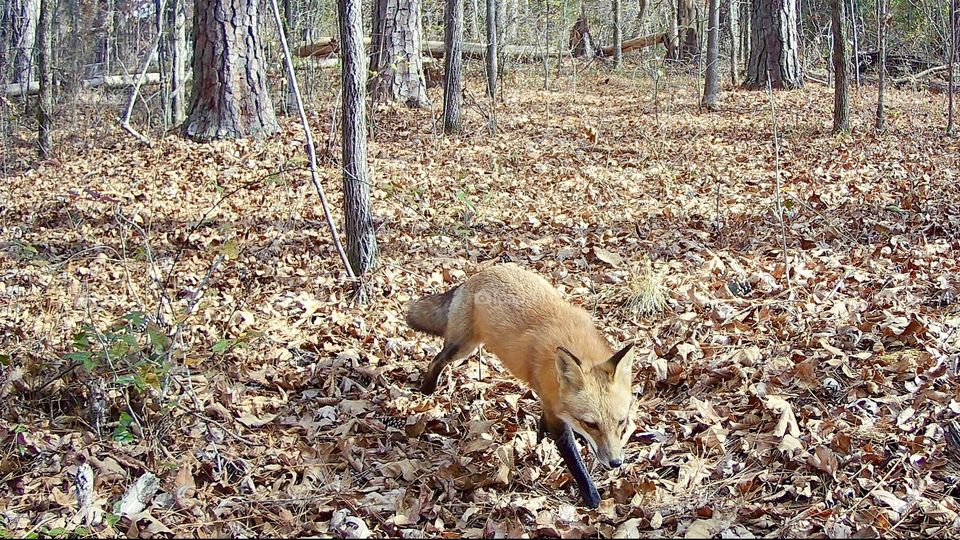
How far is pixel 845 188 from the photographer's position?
10.0 metres

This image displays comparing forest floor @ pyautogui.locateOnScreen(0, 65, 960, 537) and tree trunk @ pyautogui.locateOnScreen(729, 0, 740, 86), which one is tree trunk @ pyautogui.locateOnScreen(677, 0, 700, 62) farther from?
forest floor @ pyautogui.locateOnScreen(0, 65, 960, 537)

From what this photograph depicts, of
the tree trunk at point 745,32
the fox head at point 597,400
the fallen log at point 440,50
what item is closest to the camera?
the fox head at point 597,400

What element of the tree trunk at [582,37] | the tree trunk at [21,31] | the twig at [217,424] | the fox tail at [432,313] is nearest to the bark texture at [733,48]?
the tree trunk at [582,37]

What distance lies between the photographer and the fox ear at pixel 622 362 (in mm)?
4070

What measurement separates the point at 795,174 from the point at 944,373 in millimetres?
A: 6766

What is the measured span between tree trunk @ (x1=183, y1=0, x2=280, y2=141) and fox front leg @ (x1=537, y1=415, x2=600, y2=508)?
10.7m

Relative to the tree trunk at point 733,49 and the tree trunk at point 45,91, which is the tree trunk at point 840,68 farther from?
the tree trunk at point 45,91

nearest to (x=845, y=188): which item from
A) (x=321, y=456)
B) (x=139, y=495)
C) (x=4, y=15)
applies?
(x=321, y=456)

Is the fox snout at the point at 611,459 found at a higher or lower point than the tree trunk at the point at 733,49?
lower

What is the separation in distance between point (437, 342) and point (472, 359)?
39 cm

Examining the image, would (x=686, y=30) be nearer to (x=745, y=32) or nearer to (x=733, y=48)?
(x=745, y=32)

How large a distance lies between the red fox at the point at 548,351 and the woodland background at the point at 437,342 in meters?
0.32

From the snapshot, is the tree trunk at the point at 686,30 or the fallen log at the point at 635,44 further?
the fallen log at the point at 635,44

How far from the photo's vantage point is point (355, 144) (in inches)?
265
